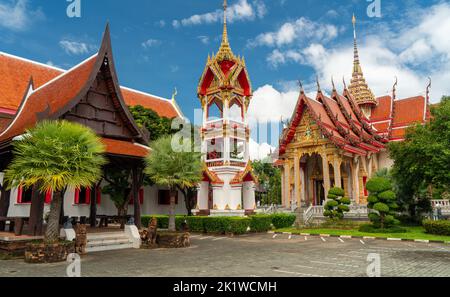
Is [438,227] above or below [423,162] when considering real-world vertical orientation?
below

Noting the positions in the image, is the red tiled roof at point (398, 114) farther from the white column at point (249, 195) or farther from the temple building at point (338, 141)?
the white column at point (249, 195)

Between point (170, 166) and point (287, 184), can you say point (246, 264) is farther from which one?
point (287, 184)

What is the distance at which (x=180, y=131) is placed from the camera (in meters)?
26.2

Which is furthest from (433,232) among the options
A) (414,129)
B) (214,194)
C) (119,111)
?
(119,111)

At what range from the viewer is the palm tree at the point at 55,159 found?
862 cm

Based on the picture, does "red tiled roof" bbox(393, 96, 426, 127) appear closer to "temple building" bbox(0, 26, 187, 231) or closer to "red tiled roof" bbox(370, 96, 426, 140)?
"red tiled roof" bbox(370, 96, 426, 140)

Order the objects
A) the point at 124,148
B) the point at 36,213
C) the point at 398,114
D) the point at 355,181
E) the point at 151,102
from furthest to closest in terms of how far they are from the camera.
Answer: the point at 398,114 < the point at 151,102 < the point at 355,181 < the point at 124,148 < the point at 36,213

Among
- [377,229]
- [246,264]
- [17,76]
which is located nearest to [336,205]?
[377,229]

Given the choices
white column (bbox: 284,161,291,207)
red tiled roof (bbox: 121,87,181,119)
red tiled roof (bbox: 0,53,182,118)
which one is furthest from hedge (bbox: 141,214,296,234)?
red tiled roof (bbox: 121,87,181,119)

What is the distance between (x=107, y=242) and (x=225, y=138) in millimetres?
13654

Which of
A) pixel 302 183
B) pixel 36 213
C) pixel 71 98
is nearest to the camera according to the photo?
pixel 36 213

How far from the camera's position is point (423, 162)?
17.3 m

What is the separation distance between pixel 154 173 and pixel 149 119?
1132 centimetres
